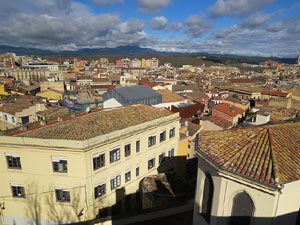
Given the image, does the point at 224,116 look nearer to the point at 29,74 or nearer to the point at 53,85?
the point at 53,85

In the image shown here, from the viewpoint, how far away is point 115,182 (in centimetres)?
2120

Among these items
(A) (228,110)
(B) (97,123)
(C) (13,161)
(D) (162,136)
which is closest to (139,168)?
(D) (162,136)

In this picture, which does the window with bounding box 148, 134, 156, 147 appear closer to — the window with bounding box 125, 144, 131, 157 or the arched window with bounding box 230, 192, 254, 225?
the window with bounding box 125, 144, 131, 157

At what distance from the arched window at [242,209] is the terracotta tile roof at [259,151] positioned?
1615 millimetres

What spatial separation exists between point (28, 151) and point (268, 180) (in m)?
18.1

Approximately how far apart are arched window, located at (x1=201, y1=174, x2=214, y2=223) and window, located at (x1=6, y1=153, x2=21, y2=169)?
635 inches

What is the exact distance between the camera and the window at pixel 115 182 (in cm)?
2082

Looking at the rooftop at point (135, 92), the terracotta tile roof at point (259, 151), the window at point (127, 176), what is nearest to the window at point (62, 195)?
the window at point (127, 176)

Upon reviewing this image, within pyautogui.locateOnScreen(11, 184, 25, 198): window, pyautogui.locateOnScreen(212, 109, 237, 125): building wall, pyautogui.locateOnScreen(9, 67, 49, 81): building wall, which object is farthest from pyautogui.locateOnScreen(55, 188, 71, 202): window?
pyautogui.locateOnScreen(9, 67, 49, 81): building wall

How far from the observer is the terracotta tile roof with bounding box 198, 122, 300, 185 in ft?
31.7

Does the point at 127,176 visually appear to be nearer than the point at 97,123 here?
No

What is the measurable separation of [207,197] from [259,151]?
4.17 meters

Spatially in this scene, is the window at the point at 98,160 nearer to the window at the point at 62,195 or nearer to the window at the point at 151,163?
the window at the point at 62,195

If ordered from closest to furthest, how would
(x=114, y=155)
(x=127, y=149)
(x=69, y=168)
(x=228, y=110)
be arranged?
(x=69, y=168) → (x=114, y=155) → (x=127, y=149) → (x=228, y=110)
